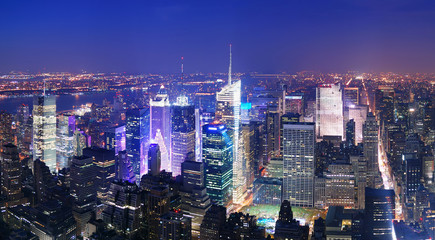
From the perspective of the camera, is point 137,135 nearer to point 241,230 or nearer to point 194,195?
point 194,195

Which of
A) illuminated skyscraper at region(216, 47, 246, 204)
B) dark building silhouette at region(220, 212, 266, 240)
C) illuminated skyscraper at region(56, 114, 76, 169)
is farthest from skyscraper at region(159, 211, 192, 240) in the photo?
illuminated skyscraper at region(56, 114, 76, 169)

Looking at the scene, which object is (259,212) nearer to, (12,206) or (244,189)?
(244,189)

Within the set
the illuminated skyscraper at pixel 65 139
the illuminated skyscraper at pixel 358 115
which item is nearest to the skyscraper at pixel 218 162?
the illuminated skyscraper at pixel 65 139

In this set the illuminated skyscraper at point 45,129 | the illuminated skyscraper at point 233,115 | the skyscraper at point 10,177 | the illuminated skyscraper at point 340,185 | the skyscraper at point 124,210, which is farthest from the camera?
the illuminated skyscraper at point 45,129

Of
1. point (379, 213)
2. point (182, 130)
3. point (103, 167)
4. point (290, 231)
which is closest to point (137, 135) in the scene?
point (182, 130)

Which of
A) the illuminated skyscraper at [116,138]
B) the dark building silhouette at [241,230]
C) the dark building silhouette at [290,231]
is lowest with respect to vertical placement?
the dark building silhouette at [241,230]

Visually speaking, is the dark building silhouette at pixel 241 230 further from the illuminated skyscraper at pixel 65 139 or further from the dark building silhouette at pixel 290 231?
the illuminated skyscraper at pixel 65 139
